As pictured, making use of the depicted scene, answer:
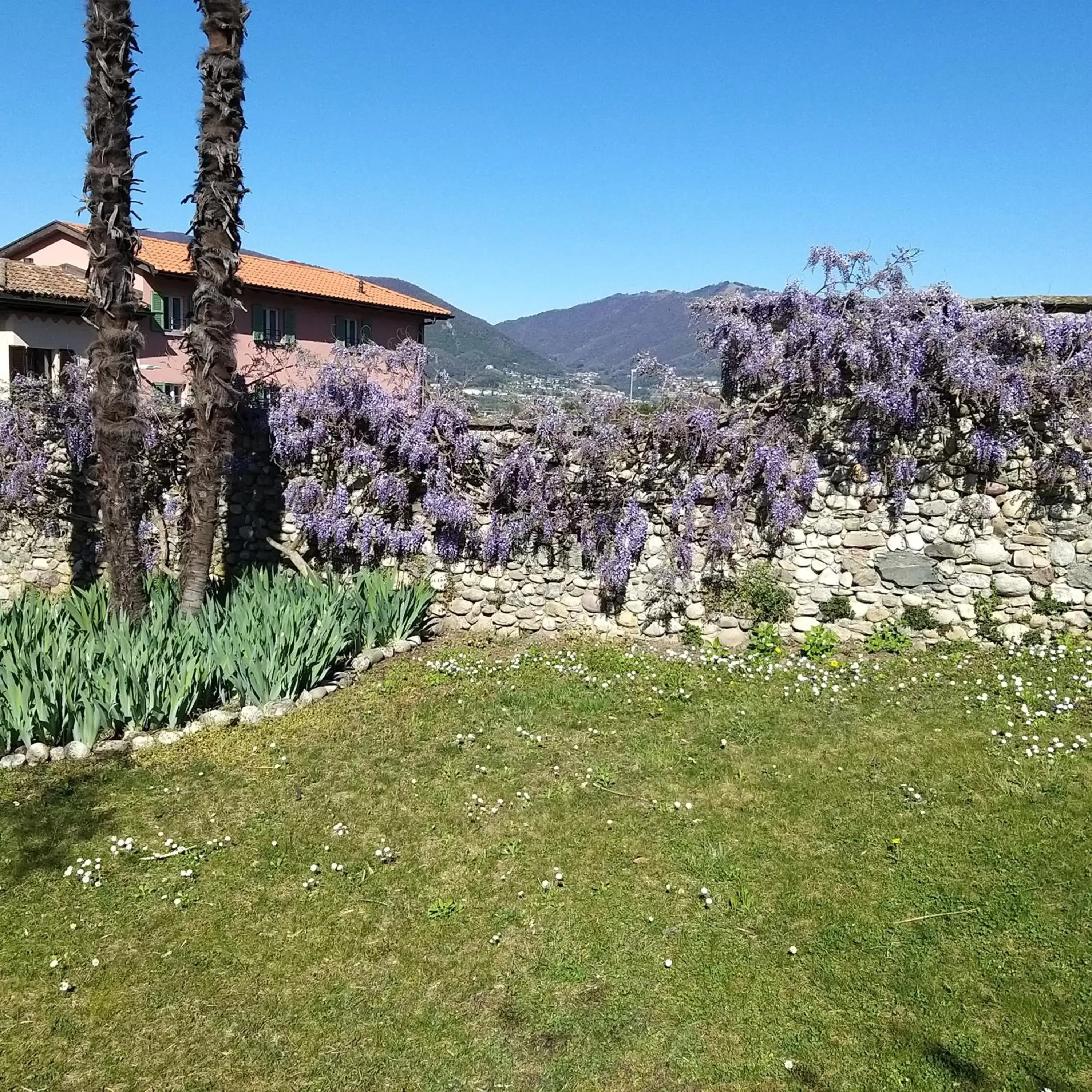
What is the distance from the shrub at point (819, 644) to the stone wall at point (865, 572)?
164 millimetres

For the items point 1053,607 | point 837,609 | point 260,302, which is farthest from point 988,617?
point 260,302

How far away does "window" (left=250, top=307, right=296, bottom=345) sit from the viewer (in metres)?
29.5

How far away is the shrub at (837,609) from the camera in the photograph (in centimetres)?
834

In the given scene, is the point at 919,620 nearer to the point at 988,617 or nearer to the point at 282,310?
the point at 988,617

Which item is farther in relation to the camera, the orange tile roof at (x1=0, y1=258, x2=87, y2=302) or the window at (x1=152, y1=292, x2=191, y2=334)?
the window at (x1=152, y1=292, x2=191, y2=334)

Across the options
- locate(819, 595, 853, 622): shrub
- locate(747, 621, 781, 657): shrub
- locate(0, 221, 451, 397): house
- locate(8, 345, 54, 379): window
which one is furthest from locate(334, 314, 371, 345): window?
locate(819, 595, 853, 622): shrub

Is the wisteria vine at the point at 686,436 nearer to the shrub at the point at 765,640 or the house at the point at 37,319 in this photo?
the shrub at the point at 765,640

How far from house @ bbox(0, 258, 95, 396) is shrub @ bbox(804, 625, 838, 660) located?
708 inches

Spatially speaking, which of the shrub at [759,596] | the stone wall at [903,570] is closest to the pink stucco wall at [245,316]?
the stone wall at [903,570]

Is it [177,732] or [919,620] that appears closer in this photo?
[177,732]

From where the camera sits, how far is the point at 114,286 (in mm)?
7711

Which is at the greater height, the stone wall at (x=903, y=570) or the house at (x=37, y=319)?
the house at (x=37, y=319)

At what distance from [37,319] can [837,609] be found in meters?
20.6

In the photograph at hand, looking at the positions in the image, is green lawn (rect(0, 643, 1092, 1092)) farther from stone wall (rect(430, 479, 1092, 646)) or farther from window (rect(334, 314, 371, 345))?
window (rect(334, 314, 371, 345))
